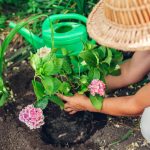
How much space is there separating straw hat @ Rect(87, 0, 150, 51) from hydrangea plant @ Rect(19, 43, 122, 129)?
0.35 meters

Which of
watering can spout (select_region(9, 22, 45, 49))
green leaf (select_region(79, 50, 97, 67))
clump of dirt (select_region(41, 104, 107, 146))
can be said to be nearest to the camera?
green leaf (select_region(79, 50, 97, 67))

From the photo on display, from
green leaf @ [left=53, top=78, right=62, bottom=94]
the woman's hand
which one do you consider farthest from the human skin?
green leaf @ [left=53, top=78, right=62, bottom=94]

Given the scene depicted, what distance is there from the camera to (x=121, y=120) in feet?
8.14

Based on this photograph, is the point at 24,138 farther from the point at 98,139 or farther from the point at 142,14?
the point at 142,14

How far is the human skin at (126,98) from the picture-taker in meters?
2.09

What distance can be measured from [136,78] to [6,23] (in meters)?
1.28

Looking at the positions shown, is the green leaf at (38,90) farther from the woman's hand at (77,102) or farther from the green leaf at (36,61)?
the woman's hand at (77,102)

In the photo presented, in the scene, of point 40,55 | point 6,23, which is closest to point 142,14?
point 40,55

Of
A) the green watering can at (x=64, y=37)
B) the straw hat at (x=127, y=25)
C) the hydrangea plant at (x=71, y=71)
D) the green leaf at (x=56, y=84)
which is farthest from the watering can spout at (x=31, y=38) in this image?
the straw hat at (x=127, y=25)

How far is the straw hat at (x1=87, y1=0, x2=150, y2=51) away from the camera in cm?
169

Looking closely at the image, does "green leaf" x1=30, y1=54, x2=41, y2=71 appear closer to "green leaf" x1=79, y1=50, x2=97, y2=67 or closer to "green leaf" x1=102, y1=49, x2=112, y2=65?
"green leaf" x1=79, y1=50, x2=97, y2=67

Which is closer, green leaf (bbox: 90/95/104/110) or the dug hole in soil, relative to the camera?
green leaf (bbox: 90/95/104/110)

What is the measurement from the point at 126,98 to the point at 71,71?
0.33 metres

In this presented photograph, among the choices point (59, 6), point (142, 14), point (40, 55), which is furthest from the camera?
point (59, 6)
